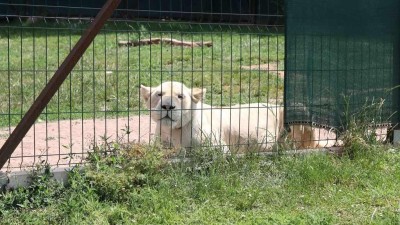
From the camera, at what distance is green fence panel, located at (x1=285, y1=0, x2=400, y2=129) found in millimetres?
7172

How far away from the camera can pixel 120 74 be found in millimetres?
11977

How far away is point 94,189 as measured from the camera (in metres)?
5.55

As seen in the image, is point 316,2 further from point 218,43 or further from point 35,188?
point 218,43

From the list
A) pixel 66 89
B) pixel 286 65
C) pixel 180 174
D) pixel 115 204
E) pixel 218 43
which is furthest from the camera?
pixel 218 43

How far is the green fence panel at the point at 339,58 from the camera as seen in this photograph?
7172mm

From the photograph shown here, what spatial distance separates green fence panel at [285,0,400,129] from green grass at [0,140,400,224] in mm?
803

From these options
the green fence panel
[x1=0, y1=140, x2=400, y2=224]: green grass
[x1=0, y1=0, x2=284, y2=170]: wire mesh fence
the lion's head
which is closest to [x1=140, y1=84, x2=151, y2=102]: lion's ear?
the lion's head

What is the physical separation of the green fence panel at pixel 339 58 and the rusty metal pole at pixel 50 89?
2582 millimetres

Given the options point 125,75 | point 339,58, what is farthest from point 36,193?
point 125,75

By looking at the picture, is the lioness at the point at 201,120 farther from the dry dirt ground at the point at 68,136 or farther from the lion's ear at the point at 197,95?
the dry dirt ground at the point at 68,136

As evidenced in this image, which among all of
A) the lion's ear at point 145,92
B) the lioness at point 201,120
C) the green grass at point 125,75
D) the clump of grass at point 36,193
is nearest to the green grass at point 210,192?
the clump of grass at point 36,193

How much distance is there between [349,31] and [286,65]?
0.76m

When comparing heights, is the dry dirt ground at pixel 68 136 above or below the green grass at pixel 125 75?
below

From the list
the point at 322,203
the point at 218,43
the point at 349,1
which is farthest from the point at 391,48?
the point at 218,43
